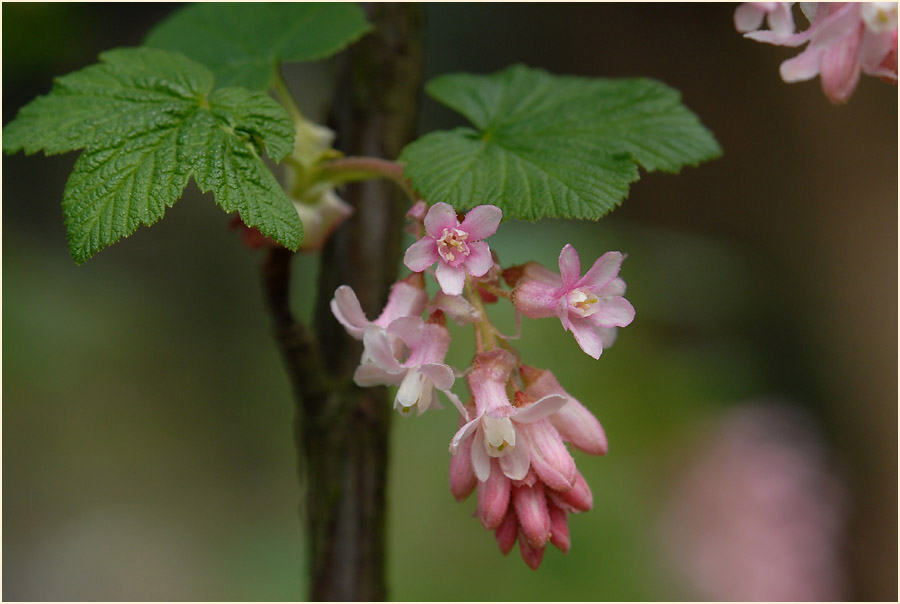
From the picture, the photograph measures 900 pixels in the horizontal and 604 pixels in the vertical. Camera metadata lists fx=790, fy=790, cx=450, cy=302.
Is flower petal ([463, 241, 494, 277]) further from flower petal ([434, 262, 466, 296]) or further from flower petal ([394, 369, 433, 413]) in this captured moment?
flower petal ([394, 369, 433, 413])

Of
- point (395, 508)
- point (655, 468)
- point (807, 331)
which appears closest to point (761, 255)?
point (807, 331)

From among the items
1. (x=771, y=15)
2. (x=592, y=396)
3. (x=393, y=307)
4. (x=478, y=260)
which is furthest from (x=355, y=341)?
(x=592, y=396)

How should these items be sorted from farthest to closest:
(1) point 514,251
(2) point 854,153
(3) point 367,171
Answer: (2) point 854,153
(1) point 514,251
(3) point 367,171

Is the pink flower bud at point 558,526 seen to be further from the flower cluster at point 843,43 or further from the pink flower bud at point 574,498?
the flower cluster at point 843,43

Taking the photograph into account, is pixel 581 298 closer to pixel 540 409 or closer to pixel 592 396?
pixel 540 409

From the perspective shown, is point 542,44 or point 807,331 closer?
point 807,331

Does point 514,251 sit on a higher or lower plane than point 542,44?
lower

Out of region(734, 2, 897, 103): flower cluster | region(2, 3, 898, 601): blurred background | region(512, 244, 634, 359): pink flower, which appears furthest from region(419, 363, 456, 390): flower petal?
region(2, 3, 898, 601): blurred background

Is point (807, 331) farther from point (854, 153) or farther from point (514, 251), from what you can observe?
point (514, 251)
